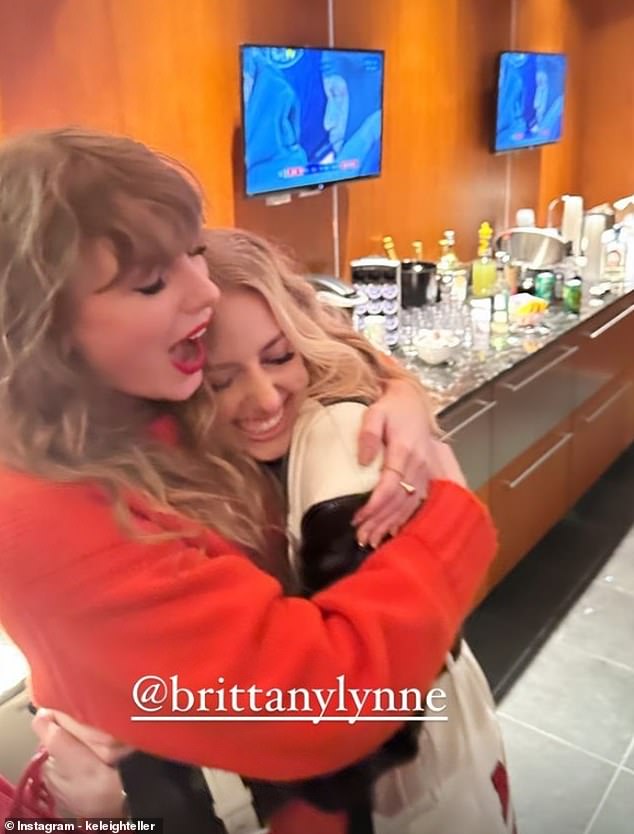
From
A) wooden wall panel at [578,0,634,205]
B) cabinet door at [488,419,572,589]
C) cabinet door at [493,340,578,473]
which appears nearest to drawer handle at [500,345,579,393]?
cabinet door at [493,340,578,473]

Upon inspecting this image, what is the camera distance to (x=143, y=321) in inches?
25.0

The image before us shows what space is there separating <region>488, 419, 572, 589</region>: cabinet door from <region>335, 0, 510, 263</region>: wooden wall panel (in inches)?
30.5

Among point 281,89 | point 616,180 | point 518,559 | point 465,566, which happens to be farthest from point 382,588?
point 616,180

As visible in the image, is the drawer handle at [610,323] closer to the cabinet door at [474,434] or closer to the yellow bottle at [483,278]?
the yellow bottle at [483,278]

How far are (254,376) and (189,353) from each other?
3.9 inches

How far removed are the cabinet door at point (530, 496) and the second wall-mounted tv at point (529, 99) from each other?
1.15 m

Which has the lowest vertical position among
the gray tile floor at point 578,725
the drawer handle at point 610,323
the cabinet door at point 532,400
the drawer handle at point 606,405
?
the gray tile floor at point 578,725

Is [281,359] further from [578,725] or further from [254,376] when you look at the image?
[578,725]

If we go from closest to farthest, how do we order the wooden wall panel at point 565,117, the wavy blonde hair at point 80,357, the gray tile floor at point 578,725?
the wavy blonde hair at point 80,357 < the gray tile floor at point 578,725 < the wooden wall panel at point 565,117

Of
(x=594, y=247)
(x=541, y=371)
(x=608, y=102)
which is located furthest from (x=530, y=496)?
(x=608, y=102)

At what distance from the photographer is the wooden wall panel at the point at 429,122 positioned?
2434 millimetres

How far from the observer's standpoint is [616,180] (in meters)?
3.90

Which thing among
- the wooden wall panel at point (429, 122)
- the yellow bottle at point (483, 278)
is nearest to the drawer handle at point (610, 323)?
the yellow bottle at point (483, 278)

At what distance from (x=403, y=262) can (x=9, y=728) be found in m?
1.88
